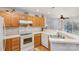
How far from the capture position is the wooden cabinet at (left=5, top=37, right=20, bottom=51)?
7.92 ft

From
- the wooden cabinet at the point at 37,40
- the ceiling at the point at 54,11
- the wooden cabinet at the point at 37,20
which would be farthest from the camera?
the wooden cabinet at the point at 37,40

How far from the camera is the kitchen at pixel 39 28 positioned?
90.0 inches

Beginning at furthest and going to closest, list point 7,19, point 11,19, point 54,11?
point 11,19 < point 7,19 < point 54,11

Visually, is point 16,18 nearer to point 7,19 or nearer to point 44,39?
point 7,19

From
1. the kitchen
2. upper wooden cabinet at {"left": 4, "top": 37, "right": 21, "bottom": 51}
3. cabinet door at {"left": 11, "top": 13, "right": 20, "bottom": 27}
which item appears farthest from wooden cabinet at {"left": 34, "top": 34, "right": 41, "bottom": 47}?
cabinet door at {"left": 11, "top": 13, "right": 20, "bottom": 27}

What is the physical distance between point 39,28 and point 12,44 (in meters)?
0.79

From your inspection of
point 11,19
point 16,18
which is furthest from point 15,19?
point 11,19

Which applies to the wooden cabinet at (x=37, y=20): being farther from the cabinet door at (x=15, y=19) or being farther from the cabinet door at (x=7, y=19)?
A: the cabinet door at (x=7, y=19)

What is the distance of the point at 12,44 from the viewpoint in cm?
253

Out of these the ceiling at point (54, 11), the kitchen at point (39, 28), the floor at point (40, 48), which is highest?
the ceiling at point (54, 11)

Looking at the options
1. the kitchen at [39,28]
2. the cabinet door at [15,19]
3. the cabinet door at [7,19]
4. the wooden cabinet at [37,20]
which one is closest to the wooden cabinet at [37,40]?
the kitchen at [39,28]

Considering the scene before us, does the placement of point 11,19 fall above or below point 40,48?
above
